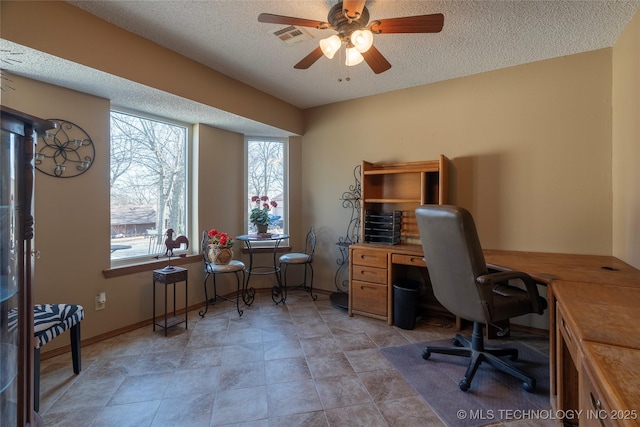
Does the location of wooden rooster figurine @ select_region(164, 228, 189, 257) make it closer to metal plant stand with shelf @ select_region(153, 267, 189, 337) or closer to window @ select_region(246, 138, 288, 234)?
metal plant stand with shelf @ select_region(153, 267, 189, 337)

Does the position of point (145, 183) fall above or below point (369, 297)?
above

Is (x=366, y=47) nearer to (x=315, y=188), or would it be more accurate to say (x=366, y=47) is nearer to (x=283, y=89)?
(x=283, y=89)

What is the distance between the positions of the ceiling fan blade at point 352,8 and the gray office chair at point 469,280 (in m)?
1.25

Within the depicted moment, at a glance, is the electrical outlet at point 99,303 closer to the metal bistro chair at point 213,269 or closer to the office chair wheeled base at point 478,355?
the metal bistro chair at point 213,269

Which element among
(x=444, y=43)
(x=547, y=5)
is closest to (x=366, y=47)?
(x=444, y=43)

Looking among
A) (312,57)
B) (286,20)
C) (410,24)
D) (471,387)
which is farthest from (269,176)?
(471,387)

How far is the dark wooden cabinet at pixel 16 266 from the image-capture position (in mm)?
1086

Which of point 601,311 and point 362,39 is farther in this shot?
point 362,39

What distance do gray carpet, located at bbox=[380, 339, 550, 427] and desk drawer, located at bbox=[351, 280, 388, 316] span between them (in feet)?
1.81

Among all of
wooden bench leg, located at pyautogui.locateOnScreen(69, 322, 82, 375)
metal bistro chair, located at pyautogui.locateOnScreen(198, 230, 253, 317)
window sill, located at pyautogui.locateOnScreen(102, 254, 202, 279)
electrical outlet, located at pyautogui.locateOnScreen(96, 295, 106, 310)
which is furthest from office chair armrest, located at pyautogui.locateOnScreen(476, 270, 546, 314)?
electrical outlet, located at pyautogui.locateOnScreen(96, 295, 106, 310)

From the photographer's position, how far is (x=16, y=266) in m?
1.14

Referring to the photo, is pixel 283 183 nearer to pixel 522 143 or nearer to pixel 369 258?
pixel 369 258

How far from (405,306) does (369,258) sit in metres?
0.58

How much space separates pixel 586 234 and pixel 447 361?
1697 mm
